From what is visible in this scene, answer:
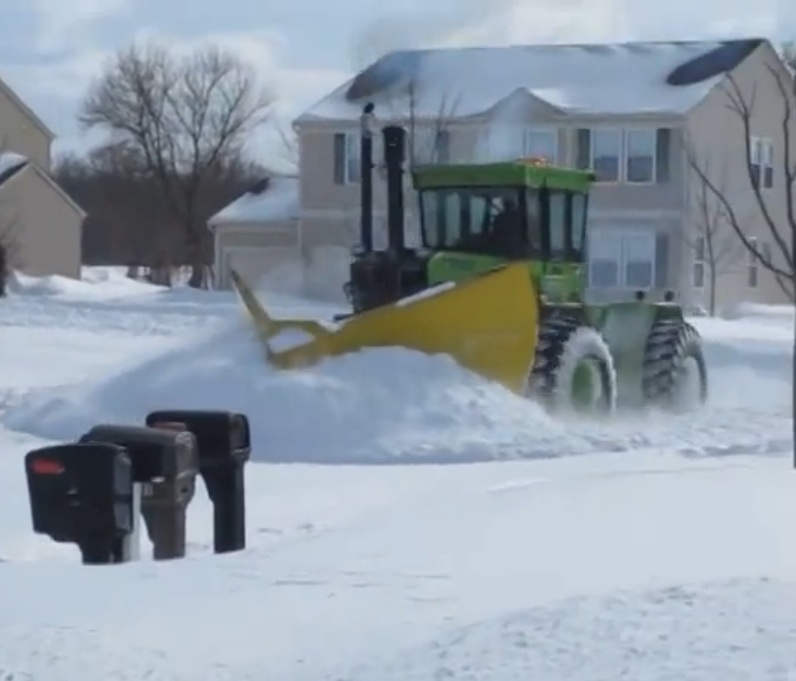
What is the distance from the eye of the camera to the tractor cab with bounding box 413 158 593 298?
749 inches

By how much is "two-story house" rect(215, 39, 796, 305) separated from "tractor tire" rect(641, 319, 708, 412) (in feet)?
77.4

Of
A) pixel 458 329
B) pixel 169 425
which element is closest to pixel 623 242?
pixel 458 329

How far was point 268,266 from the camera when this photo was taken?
52375mm

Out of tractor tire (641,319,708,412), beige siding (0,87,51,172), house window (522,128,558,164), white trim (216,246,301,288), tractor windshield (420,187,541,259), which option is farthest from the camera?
beige siding (0,87,51,172)

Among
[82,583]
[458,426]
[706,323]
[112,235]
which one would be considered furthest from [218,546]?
[112,235]

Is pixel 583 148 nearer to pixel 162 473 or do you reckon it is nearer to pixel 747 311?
pixel 747 311

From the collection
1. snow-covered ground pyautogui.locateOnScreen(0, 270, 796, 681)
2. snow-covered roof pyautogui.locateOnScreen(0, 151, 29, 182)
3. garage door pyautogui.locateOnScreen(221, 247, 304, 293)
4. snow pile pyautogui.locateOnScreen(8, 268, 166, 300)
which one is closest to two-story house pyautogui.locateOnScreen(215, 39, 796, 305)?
garage door pyautogui.locateOnScreen(221, 247, 304, 293)

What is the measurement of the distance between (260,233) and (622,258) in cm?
1125

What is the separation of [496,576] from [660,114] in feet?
119

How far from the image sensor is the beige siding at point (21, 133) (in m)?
64.4

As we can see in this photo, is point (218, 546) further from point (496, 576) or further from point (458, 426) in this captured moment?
point (458, 426)

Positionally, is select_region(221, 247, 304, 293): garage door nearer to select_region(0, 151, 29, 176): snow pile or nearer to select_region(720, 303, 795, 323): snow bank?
select_region(0, 151, 29, 176): snow pile

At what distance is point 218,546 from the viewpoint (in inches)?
440

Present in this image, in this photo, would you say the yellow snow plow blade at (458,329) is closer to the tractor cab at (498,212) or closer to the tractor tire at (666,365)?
the tractor cab at (498,212)
